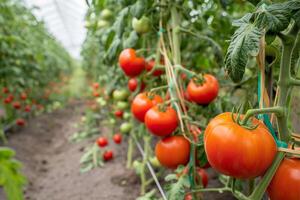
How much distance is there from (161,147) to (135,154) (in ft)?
4.63

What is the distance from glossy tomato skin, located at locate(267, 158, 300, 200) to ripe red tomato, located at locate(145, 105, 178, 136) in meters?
0.47

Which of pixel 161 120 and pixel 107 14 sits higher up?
pixel 107 14

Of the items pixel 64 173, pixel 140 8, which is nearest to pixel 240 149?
pixel 140 8

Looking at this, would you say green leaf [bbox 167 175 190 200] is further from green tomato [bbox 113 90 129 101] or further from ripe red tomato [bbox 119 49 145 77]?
green tomato [bbox 113 90 129 101]

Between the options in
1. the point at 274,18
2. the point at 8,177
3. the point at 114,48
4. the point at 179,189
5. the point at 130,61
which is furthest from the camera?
the point at 114,48

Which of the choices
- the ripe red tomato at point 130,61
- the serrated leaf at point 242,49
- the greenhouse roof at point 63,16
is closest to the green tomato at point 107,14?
the ripe red tomato at point 130,61

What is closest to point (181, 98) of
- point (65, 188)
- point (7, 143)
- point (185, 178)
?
point (185, 178)

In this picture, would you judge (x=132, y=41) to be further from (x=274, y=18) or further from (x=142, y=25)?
(x=274, y=18)

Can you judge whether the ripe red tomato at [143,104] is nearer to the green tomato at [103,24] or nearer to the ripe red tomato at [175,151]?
the ripe red tomato at [175,151]

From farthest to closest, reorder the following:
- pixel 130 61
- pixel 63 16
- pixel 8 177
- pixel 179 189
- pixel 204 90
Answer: pixel 63 16, pixel 130 61, pixel 204 90, pixel 179 189, pixel 8 177

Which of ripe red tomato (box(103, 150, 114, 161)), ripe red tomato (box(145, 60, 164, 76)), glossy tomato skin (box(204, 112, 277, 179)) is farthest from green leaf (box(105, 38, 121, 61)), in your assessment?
ripe red tomato (box(103, 150, 114, 161))

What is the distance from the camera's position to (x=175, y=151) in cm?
115

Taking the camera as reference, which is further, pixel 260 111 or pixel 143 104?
pixel 143 104

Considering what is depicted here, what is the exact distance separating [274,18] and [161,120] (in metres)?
0.57
